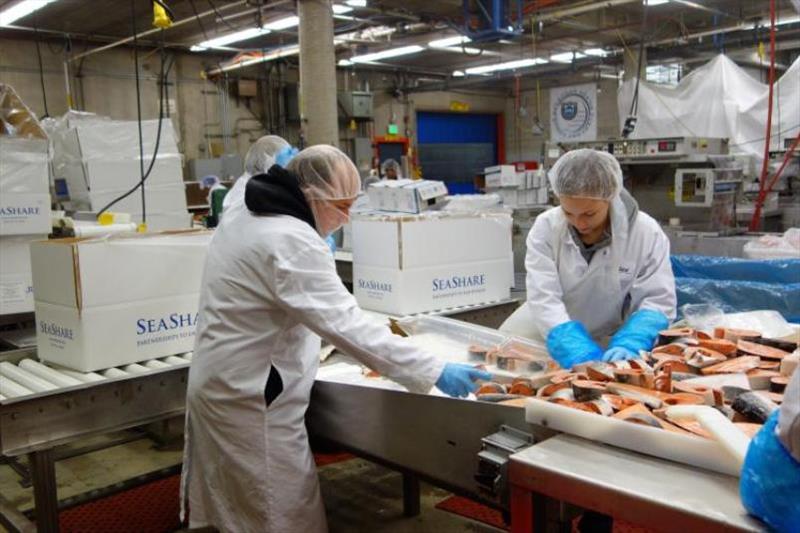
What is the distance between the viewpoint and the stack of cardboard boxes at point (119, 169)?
4480 millimetres

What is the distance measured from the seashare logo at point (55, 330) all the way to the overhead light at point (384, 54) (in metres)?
7.12

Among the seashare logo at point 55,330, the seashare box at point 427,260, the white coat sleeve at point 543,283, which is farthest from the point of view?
the seashare box at point 427,260

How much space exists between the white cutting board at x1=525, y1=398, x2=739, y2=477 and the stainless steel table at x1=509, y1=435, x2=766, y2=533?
0.5 inches

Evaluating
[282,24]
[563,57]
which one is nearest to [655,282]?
[282,24]

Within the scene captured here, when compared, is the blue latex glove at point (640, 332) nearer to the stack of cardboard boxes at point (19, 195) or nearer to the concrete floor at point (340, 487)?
the concrete floor at point (340, 487)

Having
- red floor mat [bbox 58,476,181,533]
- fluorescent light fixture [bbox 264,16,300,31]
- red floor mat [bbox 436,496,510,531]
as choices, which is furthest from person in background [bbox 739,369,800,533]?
fluorescent light fixture [bbox 264,16,300,31]

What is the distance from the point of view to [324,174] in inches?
69.4

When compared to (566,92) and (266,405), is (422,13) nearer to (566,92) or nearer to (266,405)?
(566,92)

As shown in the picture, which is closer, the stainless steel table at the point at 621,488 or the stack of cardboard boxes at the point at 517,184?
the stainless steel table at the point at 621,488

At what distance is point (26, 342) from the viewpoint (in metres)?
2.79

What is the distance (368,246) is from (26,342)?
58.0 inches

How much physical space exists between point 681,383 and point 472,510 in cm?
152

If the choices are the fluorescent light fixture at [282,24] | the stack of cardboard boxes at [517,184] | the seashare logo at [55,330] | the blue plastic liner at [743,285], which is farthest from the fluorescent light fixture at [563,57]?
the seashare logo at [55,330]

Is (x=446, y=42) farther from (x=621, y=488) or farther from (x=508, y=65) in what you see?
(x=621, y=488)
